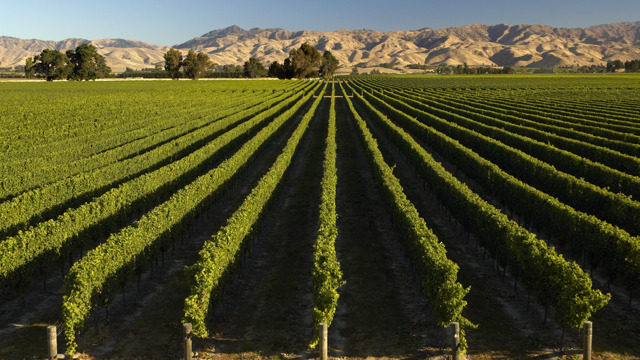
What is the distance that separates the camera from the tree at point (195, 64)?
174125mm

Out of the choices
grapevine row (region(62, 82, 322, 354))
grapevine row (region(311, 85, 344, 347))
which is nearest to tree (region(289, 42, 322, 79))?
grapevine row (region(62, 82, 322, 354))

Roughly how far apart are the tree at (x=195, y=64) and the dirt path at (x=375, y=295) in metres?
163

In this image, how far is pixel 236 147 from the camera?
1478 inches

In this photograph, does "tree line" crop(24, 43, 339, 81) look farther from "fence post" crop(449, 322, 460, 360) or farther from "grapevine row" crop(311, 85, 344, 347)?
"fence post" crop(449, 322, 460, 360)

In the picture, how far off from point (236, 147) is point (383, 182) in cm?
1824

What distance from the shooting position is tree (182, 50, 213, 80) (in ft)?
571

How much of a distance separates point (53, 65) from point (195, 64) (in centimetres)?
4639

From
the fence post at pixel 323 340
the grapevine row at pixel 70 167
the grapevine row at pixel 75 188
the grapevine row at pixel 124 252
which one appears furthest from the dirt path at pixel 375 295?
the grapevine row at pixel 70 167

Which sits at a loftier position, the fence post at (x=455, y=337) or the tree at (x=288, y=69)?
the tree at (x=288, y=69)

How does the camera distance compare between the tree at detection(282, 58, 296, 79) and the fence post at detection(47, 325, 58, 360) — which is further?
the tree at detection(282, 58, 296, 79)

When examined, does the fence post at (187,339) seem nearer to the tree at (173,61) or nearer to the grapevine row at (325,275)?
the grapevine row at (325,275)

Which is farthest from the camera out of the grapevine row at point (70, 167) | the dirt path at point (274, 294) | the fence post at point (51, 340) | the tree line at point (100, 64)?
the tree line at point (100, 64)

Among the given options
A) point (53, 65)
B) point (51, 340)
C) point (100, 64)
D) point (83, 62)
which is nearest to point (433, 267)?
point (51, 340)

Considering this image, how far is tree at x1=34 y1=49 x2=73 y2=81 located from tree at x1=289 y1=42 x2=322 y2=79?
7256 centimetres
